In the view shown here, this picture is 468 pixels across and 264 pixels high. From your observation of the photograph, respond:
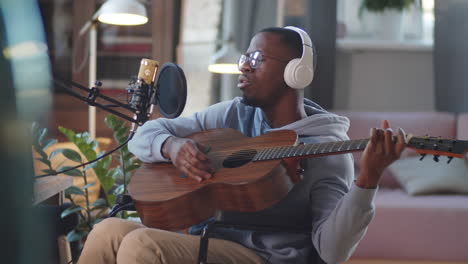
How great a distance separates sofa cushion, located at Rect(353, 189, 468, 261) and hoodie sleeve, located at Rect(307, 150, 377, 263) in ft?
4.18

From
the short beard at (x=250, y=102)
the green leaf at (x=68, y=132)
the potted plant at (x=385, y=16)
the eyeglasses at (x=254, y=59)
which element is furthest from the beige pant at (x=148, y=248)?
the potted plant at (x=385, y=16)

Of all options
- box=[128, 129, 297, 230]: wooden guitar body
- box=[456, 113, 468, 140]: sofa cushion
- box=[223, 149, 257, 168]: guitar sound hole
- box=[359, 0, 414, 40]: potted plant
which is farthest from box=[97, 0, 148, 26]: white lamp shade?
box=[456, 113, 468, 140]: sofa cushion

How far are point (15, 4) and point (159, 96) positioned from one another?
32.7 inches

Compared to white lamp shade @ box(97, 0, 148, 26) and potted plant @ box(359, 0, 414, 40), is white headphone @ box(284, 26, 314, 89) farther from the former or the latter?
potted plant @ box(359, 0, 414, 40)

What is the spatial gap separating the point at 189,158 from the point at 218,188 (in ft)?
0.49

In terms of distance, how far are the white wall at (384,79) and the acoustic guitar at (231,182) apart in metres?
2.23

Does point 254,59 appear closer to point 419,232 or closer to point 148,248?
point 148,248

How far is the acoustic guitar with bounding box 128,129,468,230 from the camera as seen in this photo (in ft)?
4.04

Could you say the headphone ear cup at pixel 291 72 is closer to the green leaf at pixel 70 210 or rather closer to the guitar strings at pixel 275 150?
the guitar strings at pixel 275 150

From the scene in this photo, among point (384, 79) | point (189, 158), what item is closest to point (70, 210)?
point (189, 158)

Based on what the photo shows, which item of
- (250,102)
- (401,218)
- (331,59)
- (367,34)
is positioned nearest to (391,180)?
(401,218)

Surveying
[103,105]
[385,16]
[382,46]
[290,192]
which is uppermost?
[385,16]

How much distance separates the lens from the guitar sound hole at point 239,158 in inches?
54.0

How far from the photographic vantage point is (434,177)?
2801 millimetres
